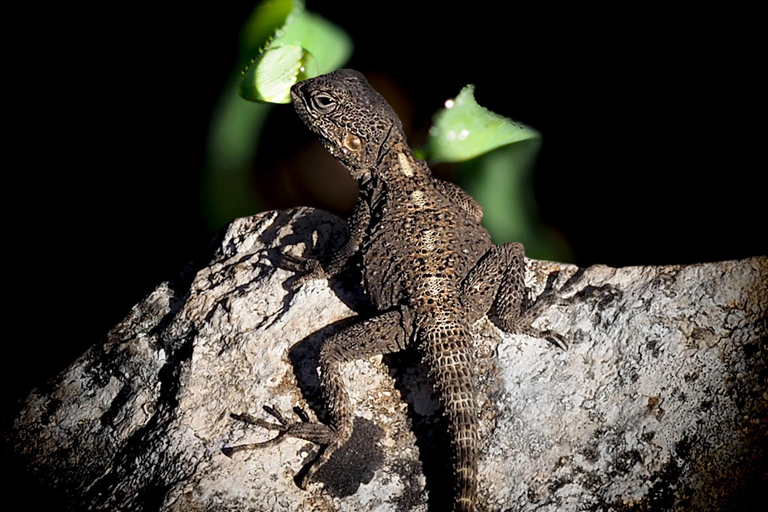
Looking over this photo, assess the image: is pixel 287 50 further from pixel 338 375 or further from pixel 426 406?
pixel 426 406

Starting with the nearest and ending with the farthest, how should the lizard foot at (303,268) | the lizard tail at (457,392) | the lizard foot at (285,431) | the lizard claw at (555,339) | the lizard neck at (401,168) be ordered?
the lizard tail at (457,392) < the lizard foot at (285,431) < the lizard claw at (555,339) < the lizard foot at (303,268) < the lizard neck at (401,168)

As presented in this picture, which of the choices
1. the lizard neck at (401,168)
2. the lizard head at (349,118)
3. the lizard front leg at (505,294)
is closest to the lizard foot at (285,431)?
the lizard front leg at (505,294)

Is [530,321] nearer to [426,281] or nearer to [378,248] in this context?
[426,281]


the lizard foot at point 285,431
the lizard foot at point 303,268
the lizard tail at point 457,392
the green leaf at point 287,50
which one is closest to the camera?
the lizard tail at point 457,392

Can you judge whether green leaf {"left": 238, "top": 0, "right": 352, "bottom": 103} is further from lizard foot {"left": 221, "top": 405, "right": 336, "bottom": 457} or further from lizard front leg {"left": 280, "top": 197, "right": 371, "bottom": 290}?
lizard foot {"left": 221, "top": 405, "right": 336, "bottom": 457}

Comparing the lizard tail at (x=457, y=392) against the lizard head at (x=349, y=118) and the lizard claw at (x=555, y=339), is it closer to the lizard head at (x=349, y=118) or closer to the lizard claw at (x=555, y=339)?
the lizard claw at (x=555, y=339)

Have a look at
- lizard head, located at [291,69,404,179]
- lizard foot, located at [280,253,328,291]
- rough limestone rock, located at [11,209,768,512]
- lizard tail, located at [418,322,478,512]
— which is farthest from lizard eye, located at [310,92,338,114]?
lizard tail, located at [418,322,478,512]
